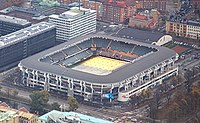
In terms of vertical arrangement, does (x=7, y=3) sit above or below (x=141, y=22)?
above

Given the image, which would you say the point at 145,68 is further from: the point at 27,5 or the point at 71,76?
the point at 27,5

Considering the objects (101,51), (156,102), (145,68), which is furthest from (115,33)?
(156,102)

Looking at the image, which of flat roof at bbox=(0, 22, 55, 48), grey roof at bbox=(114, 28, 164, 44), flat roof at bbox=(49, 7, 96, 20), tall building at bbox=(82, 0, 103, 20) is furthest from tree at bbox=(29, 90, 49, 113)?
tall building at bbox=(82, 0, 103, 20)

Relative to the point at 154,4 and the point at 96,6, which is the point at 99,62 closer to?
the point at 96,6

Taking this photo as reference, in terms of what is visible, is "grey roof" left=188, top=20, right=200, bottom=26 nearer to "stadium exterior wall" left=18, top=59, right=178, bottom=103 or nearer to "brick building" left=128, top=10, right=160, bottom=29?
"brick building" left=128, top=10, right=160, bottom=29

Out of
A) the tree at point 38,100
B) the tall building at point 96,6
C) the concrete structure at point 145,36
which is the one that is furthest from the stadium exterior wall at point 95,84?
the tall building at point 96,6

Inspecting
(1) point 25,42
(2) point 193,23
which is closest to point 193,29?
(2) point 193,23

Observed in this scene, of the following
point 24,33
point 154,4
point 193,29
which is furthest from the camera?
point 154,4
